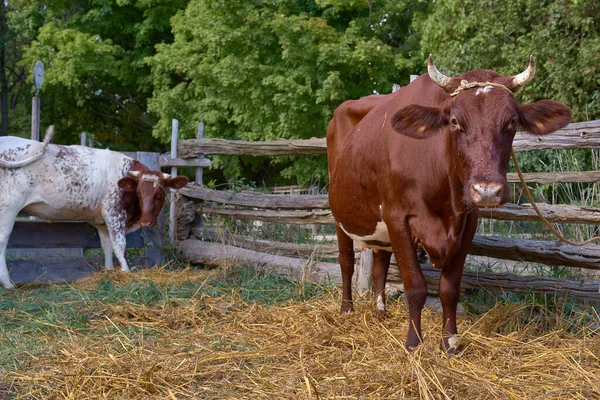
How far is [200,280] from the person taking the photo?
6.79 metres

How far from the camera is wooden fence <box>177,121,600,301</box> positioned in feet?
15.6

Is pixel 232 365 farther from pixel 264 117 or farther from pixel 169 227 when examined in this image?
pixel 264 117

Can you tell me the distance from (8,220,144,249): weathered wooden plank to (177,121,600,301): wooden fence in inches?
38.9

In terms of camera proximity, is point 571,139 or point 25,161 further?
point 25,161

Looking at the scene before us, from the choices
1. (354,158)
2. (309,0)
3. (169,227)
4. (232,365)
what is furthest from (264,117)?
(232,365)

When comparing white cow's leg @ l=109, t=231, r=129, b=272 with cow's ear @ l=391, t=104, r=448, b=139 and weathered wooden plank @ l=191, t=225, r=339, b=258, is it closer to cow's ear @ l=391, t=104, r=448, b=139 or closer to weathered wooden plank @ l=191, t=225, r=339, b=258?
weathered wooden plank @ l=191, t=225, r=339, b=258

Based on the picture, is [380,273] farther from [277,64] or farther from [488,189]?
[277,64]

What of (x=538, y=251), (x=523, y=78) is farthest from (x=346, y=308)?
(x=523, y=78)

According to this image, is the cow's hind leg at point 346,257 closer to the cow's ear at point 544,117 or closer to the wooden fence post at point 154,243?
the cow's ear at point 544,117

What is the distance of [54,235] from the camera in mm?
7672

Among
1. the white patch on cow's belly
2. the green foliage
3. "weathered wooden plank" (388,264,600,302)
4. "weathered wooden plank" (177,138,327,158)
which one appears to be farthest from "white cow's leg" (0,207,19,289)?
the green foliage

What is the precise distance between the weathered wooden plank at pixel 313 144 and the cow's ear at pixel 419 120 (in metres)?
1.53

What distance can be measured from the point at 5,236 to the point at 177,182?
6.47ft

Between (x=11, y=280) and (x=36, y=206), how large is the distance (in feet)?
2.73
